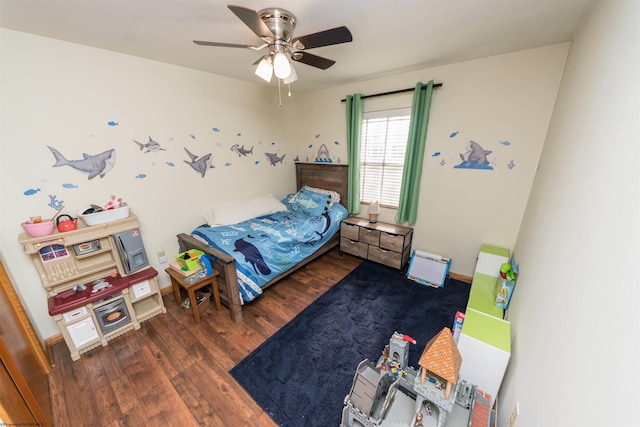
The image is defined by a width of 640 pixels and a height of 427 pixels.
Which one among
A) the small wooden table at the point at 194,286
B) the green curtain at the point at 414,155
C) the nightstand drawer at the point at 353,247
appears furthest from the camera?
the nightstand drawer at the point at 353,247

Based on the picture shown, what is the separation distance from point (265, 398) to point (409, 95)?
10.7ft

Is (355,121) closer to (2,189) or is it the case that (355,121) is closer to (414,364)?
(414,364)

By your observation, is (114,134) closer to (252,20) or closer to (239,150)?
(239,150)

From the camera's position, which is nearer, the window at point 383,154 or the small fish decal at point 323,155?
the window at point 383,154

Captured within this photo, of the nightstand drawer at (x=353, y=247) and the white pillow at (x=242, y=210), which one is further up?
the white pillow at (x=242, y=210)

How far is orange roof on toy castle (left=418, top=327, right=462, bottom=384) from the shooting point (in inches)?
39.5

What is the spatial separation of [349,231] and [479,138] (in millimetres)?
1849

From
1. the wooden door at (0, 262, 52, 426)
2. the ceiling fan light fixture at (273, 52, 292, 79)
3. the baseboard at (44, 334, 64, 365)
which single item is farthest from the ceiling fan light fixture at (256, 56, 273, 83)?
the baseboard at (44, 334, 64, 365)

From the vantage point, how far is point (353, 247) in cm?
324

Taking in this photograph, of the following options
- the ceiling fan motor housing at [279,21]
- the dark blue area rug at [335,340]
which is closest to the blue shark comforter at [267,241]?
the dark blue area rug at [335,340]

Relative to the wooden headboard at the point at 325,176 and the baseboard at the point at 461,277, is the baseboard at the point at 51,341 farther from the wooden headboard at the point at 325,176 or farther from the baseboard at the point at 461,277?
the baseboard at the point at 461,277

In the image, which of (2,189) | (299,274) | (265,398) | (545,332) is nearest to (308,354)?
(265,398)

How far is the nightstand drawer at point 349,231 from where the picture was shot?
318 centimetres

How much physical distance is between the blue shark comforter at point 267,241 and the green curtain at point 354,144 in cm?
35
